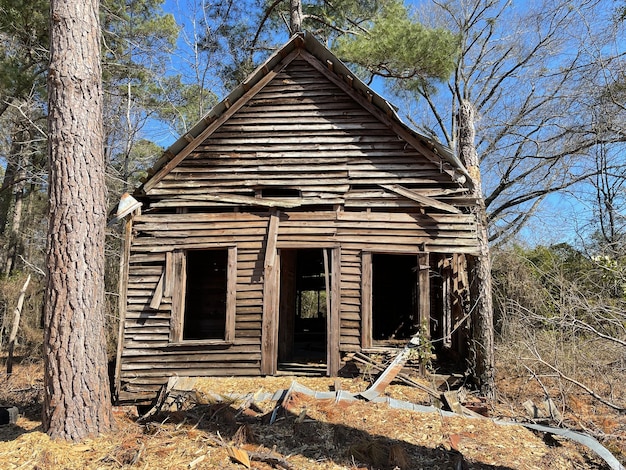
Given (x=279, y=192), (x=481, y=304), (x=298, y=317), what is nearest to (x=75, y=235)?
(x=279, y=192)

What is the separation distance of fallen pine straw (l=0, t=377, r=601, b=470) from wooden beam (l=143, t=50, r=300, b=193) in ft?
15.7

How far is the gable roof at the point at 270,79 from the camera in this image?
8.79 metres

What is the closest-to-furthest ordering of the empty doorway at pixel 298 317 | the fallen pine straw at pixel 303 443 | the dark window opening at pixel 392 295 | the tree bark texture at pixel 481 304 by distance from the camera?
the fallen pine straw at pixel 303 443, the tree bark texture at pixel 481 304, the empty doorway at pixel 298 317, the dark window opening at pixel 392 295

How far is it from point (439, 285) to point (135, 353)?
752 cm

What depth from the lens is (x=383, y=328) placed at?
13344 mm

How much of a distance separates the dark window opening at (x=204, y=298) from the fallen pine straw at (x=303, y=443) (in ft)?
16.0

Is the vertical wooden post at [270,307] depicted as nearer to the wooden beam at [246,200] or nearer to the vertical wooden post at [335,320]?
the wooden beam at [246,200]

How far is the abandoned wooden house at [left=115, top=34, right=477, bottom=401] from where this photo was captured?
858cm

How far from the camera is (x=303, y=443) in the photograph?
5.30 metres

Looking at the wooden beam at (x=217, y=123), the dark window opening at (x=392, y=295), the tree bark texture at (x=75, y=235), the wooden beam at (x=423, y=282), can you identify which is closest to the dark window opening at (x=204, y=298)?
the wooden beam at (x=217, y=123)

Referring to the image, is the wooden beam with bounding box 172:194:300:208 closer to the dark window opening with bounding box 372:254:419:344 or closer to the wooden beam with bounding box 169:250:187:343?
the wooden beam with bounding box 169:250:187:343

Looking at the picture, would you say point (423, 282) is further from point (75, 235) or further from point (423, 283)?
point (75, 235)

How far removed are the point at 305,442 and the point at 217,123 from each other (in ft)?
21.3

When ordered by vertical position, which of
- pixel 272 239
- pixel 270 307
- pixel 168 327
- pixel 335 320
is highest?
pixel 272 239
